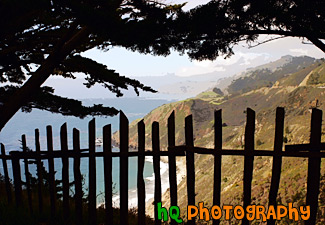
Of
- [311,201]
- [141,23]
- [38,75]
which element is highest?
[141,23]

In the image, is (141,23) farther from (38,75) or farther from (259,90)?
(259,90)

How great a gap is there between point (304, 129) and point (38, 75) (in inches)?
1946

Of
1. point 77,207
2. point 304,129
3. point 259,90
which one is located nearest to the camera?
point 77,207

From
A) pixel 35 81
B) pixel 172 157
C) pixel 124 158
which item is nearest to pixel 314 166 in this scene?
pixel 172 157

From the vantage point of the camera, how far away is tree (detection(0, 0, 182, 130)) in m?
5.18

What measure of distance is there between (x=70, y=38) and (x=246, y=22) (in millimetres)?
4500

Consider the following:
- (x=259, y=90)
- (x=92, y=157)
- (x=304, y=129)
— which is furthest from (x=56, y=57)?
(x=259, y=90)

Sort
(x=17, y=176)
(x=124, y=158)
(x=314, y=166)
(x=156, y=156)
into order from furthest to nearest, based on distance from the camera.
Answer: (x=17, y=176) → (x=124, y=158) → (x=156, y=156) → (x=314, y=166)

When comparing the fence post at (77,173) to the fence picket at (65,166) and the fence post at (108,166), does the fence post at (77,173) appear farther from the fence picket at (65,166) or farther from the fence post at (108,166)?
the fence post at (108,166)

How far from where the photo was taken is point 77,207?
4.74m

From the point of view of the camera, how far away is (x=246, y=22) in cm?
620

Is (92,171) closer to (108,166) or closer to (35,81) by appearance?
(108,166)

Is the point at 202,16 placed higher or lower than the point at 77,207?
higher

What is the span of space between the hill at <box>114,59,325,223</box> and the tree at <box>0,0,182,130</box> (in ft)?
11.8
